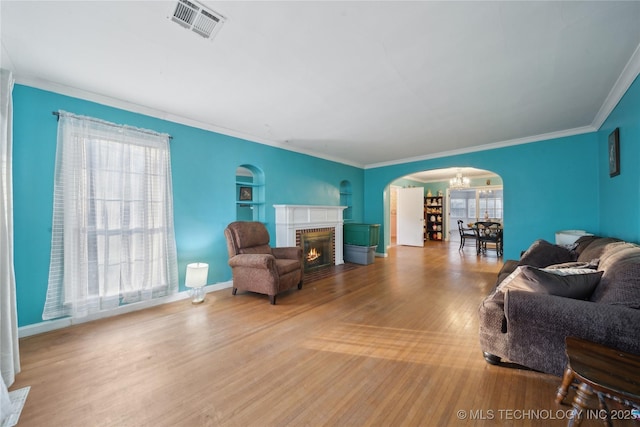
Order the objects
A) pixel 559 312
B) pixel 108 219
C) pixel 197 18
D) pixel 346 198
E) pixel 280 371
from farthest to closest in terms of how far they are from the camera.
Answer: pixel 346 198 < pixel 108 219 < pixel 280 371 < pixel 197 18 < pixel 559 312

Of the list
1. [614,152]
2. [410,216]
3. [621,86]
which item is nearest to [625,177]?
[614,152]

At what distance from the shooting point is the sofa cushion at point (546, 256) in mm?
2836

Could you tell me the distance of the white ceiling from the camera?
1.64 metres

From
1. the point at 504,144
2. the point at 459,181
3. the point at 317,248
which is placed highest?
the point at 504,144

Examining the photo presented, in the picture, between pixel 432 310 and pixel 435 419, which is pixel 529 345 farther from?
pixel 432 310

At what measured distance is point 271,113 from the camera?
11.0ft

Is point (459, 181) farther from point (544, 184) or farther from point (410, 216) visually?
point (544, 184)

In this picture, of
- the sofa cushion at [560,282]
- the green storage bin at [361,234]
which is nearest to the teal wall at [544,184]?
the green storage bin at [361,234]

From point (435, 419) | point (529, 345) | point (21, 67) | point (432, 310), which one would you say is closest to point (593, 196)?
point (432, 310)

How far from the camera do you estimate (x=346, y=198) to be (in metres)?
6.72

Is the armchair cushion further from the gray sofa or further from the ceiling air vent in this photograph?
the ceiling air vent

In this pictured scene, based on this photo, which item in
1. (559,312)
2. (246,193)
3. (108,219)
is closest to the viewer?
(559,312)

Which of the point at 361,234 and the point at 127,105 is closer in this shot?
the point at 127,105

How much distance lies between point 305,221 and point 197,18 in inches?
141
